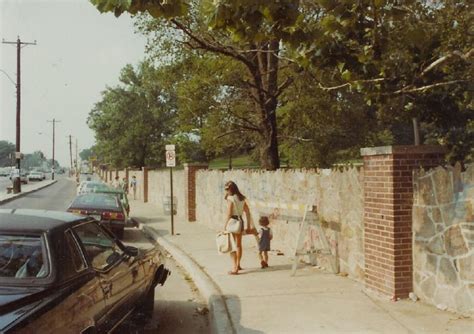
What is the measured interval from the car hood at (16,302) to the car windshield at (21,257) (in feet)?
0.71

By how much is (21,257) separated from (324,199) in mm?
6321

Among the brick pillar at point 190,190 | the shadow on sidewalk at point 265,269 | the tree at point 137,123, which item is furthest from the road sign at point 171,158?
the tree at point 137,123

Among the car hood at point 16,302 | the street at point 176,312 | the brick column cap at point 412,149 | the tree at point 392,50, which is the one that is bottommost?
the street at point 176,312

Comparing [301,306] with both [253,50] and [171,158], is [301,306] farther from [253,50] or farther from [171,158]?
[171,158]

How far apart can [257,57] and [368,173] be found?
12.8 meters

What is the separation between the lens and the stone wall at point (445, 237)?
20.7 feet

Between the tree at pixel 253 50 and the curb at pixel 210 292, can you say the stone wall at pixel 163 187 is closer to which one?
the tree at pixel 253 50

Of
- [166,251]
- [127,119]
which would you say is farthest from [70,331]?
[127,119]

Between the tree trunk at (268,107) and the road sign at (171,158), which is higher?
the tree trunk at (268,107)

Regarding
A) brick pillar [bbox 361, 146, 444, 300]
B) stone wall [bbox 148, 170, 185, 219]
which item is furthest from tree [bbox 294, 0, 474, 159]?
stone wall [bbox 148, 170, 185, 219]

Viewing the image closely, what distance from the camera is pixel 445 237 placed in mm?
6625

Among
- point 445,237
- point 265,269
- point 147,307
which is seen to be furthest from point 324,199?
point 147,307

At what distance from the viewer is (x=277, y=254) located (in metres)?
11.6

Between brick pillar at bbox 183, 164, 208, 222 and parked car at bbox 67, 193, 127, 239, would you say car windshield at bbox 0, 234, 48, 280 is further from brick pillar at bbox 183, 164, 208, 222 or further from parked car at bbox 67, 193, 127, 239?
brick pillar at bbox 183, 164, 208, 222
